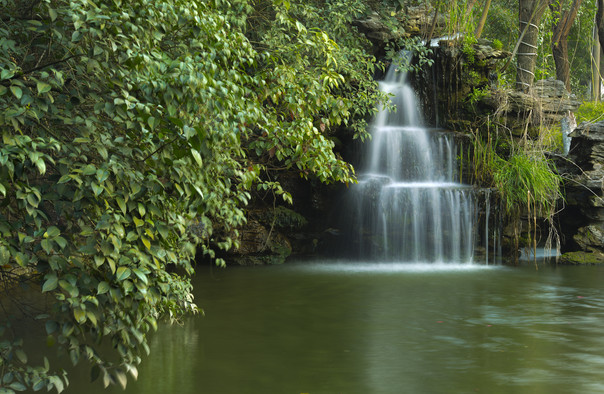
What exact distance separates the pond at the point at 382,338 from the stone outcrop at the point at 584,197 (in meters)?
2.08

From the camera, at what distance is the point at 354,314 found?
7.09 meters

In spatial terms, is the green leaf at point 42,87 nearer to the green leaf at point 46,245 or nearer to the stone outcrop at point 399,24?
the green leaf at point 46,245

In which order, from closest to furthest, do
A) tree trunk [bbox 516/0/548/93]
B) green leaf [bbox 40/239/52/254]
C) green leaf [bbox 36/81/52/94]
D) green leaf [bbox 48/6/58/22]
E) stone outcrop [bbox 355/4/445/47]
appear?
1. green leaf [bbox 40/239/52/254]
2. green leaf [bbox 36/81/52/94]
3. green leaf [bbox 48/6/58/22]
4. stone outcrop [bbox 355/4/445/47]
5. tree trunk [bbox 516/0/548/93]

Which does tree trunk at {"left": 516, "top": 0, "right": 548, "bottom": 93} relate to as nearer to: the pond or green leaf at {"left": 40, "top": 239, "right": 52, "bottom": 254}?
the pond

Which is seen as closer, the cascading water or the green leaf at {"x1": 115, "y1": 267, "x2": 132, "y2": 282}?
the green leaf at {"x1": 115, "y1": 267, "x2": 132, "y2": 282}

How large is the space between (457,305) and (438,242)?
387cm

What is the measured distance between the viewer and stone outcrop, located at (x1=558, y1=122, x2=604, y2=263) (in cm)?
1141

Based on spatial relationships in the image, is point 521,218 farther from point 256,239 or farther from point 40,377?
point 40,377

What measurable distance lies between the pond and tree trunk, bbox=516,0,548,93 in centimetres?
576

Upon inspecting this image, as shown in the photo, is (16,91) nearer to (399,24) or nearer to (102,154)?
(102,154)

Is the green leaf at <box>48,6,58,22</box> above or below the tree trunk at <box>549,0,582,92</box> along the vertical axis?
below

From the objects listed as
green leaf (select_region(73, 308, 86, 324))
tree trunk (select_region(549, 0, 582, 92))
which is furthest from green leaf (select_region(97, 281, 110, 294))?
tree trunk (select_region(549, 0, 582, 92))

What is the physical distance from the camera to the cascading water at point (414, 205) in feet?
37.2

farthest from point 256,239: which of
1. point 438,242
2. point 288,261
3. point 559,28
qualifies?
point 559,28
